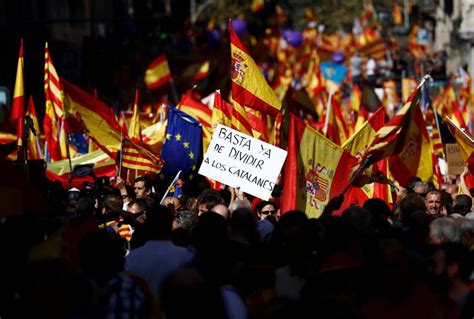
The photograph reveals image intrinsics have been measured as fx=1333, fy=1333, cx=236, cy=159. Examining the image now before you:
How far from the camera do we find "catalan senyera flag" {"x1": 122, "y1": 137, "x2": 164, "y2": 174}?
1446cm

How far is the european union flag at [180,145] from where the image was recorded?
14664 millimetres

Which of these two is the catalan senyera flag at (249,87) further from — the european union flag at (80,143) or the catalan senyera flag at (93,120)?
the european union flag at (80,143)

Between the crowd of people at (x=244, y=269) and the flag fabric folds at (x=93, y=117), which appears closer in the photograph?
the crowd of people at (x=244, y=269)

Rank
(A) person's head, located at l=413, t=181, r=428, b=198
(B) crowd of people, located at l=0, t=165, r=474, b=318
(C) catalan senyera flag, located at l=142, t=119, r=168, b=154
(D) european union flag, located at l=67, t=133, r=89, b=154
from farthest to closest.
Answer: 1. (D) european union flag, located at l=67, t=133, r=89, b=154
2. (C) catalan senyera flag, located at l=142, t=119, r=168, b=154
3. (A) person's head, located at l=413, t=181, r=428, b=198
4. (B) crowd of people, located at l=0, t=165, r=474, b=318

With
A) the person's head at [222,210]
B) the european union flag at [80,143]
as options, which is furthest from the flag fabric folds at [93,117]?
the person's head at [222,210]

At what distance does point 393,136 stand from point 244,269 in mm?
4845

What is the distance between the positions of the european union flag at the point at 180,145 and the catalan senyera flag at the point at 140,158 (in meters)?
0.11

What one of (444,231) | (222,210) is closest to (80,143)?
(222,210)

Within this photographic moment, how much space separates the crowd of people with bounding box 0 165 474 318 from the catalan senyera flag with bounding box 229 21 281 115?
14.8 feet

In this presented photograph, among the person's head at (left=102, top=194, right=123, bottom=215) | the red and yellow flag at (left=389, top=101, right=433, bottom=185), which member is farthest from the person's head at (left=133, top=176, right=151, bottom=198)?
the red and yellow flag at (left=389, top=101, right=433, bottom=185)

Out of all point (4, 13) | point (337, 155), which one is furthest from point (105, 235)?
point (4, 13)

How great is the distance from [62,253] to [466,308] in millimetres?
2037

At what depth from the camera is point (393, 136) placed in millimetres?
12023

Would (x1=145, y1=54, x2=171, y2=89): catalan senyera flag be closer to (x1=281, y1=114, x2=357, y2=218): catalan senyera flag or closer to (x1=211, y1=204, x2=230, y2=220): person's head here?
(x1=281, y1=114, x2=357, y2=218): catalan senyera flag
